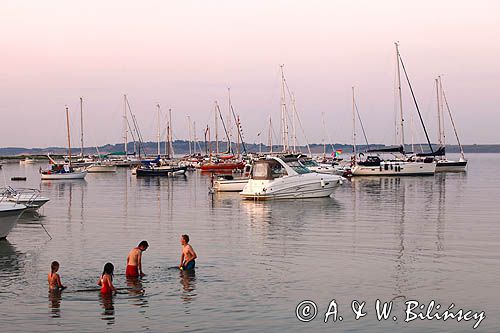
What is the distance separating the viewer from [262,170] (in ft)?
166

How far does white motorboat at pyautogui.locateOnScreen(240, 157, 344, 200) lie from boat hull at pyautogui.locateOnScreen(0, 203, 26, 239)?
23.2 metres

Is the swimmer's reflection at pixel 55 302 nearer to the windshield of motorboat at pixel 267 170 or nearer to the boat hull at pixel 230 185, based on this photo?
the windshield of motorboat at pixel 267 170

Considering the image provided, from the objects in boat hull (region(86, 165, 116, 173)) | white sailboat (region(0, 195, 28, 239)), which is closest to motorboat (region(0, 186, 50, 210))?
white sailboat (region(0, 195, 28, 239))

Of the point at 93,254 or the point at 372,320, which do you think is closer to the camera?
the point at 372,320

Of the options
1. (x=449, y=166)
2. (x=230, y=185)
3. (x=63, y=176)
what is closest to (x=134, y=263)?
(x=230, y=185)

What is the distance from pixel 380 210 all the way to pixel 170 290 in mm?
25569

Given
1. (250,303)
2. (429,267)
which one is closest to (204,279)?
(250,303)

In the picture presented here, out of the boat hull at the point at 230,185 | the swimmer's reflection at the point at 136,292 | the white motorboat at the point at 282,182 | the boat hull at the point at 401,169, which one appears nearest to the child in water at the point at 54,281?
the swimmer's reflection at the point at 136,292

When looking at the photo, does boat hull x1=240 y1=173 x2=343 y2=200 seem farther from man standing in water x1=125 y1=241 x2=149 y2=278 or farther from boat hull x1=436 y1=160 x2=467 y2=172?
boat hull x1=436 y1=160 x2=467 y2=172

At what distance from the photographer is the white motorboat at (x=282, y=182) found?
50.1 metres

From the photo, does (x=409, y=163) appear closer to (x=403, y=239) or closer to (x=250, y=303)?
(x=403, y=239)

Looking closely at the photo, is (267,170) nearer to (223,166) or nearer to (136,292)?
(136,292)

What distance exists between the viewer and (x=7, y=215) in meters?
28.5

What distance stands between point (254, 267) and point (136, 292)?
15.7 ft
